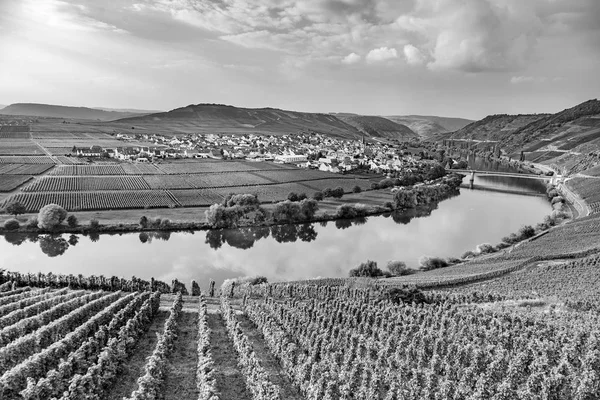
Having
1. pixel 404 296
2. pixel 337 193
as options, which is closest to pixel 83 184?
pixel 337 193

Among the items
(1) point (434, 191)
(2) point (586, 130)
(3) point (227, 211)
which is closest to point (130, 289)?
(3) point (227, 211)

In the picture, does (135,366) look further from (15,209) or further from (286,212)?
(15,209)

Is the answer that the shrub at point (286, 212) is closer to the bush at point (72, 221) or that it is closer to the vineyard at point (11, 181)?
the bush at point (72, 221)

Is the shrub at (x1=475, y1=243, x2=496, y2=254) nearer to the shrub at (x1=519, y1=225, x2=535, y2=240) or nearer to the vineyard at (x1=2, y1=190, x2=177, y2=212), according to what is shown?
the shrub at (x1=519, y1=225, x2=535, y2=240)

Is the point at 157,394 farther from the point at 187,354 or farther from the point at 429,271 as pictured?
the point at 429,271

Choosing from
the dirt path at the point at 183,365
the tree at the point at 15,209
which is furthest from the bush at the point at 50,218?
the dirt path at the point at 183,365
